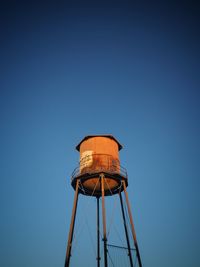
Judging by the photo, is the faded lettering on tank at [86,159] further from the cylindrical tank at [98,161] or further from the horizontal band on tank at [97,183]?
the horizontal band on tank at [97,183]

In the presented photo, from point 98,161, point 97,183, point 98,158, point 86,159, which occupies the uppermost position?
point 86,159

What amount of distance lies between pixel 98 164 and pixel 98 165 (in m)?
0.09

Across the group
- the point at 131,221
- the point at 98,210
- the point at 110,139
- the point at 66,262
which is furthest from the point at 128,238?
the point at 110,139

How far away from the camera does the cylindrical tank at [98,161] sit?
17016mm

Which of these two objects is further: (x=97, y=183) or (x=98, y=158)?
(x=98, y=158)

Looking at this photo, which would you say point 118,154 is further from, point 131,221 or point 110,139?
point 131,221

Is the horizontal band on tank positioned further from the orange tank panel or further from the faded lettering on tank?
the faded lettering on tank

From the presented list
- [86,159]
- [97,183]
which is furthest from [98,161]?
[97,183]

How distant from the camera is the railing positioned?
1711 centimetres

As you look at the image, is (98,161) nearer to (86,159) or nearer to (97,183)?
(86,159)

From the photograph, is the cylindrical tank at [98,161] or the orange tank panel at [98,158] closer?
the cylindrical tank at [98,161]

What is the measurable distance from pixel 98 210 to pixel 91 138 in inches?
227

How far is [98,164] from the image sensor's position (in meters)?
17.3

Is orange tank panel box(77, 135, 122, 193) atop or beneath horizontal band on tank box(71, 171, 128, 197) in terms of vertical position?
atop
